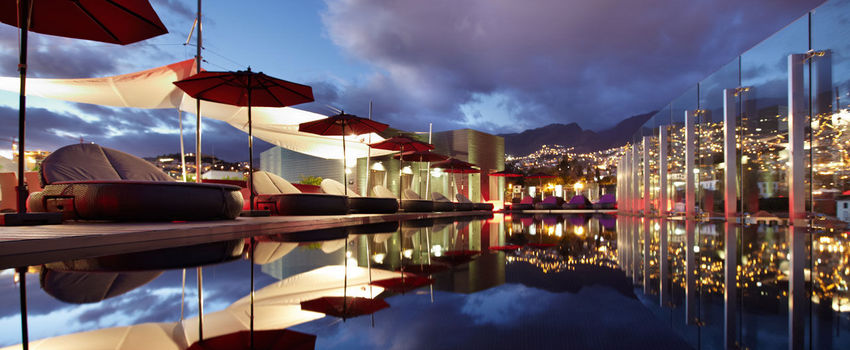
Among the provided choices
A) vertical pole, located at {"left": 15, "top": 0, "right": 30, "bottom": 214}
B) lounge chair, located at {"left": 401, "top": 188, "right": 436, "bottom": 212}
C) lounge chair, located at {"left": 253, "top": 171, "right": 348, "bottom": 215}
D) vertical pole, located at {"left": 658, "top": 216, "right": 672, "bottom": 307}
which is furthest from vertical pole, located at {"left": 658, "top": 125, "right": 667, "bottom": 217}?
vertical pole, located at {"left": 15, "top": 0, "right": 30, "bottom": 214}

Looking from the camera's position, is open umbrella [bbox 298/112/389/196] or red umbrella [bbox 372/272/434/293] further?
open umbrella [bbox 298/112/389/196]

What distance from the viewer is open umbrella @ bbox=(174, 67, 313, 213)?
5.59m

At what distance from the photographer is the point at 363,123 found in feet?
26.9

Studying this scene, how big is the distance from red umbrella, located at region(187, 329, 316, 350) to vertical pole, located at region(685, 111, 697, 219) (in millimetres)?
12285

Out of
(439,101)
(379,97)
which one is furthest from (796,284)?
(439,101)

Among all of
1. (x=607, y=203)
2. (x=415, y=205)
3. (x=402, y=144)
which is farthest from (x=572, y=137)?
(x=402, y=144)

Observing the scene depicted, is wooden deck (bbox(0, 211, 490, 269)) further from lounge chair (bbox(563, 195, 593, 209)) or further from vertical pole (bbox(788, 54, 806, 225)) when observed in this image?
lounge chair (bbox(563, 195, 593, 209))

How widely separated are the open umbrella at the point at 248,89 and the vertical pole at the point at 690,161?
10126mm

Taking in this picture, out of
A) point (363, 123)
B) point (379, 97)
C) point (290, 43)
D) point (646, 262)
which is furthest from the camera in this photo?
point (379, 97)

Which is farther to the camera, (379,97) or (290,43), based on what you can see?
(379,97)

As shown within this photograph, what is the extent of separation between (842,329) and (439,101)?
61012 millimetres

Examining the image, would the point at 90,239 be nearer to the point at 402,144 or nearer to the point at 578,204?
the point at 402,144

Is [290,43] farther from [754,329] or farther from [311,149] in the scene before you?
[754,329]

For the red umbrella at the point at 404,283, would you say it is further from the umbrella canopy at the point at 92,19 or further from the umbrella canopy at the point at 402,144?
the umbrella canopy at the point at 402,144
